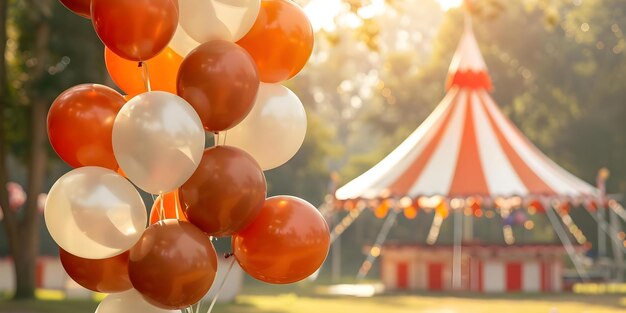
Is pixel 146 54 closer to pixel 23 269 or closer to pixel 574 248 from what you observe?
pixel 23 269

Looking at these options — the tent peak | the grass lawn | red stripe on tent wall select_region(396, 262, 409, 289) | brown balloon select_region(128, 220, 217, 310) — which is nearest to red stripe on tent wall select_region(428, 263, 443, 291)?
red stripe on tent wall select_region(396, 262, 409, 289)

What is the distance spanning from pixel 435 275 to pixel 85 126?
629 inches

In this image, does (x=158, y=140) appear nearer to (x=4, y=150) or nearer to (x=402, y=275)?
(x=4, y=150)

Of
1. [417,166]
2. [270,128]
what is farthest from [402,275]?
[270,128]

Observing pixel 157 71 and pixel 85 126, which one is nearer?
pixel 85 126

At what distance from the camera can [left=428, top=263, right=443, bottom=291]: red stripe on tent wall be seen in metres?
19.7

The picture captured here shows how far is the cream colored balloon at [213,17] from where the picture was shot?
416 centimetres

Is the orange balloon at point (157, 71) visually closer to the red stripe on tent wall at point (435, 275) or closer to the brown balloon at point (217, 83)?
the brown balloon at point (217, 83)

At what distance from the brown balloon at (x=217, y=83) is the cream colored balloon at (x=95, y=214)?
39 centimetres

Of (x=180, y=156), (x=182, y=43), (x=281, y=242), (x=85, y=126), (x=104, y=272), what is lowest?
(x=104, y=272)

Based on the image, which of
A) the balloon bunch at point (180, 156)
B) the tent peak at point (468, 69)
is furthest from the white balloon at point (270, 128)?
the tent peak at point (468, 69)

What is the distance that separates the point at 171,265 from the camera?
12.8ft

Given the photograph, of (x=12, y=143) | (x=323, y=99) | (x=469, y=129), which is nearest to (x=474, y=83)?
(x=469, y=129)

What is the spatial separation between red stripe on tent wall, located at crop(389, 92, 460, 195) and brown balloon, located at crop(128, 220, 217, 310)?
13.6m
